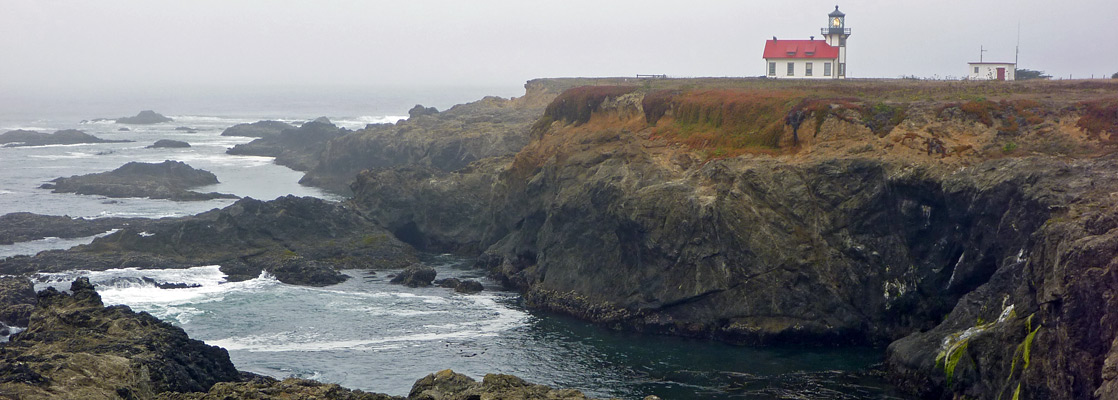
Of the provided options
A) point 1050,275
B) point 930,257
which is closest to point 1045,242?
point 1050,275

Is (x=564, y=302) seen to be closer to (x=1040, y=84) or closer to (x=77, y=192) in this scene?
(x=1040, y=84)

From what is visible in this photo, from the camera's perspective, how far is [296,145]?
109250 mm

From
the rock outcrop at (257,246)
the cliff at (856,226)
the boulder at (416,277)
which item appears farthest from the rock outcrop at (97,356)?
the cliff at (856,226)

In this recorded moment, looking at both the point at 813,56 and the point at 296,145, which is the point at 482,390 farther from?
the point at 296,145

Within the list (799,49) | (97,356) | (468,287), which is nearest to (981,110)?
(468,287)

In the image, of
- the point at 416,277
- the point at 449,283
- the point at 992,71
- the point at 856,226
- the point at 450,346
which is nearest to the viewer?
the point at 450,346

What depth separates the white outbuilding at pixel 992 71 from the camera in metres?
59.0

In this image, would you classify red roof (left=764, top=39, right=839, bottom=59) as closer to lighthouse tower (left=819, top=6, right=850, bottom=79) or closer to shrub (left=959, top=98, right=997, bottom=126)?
lighthouse tower (left=819, top=6, right=850, bottom=79)

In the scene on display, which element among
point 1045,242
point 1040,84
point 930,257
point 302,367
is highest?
point 1040,84

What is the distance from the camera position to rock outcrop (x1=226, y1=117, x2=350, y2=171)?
333 ft

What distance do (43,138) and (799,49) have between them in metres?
90.4

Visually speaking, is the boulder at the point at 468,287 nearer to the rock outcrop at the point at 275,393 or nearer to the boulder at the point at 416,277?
the boulder at the point at 416,277

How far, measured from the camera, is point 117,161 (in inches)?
3757

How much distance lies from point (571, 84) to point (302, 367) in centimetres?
6250
